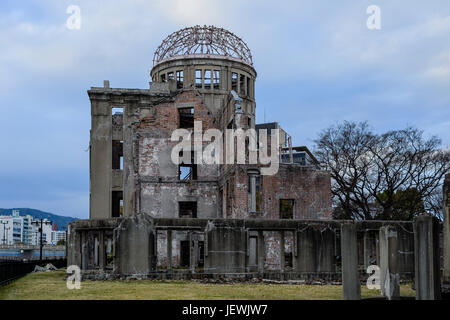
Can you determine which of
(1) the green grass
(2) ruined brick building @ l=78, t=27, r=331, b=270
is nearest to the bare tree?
(2) ruined brick building @ l=78, t=27, r=331, b=270

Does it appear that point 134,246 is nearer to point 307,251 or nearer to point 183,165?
point 307,251

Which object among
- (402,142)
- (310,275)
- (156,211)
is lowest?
(310,275)

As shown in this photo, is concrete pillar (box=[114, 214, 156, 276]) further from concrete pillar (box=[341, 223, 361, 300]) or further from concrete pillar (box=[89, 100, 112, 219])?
concrete pillar (box=[89, 100, 112, 219])

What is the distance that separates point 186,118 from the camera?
38.2m

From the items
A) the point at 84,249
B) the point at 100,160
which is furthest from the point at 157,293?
the point at 100,160

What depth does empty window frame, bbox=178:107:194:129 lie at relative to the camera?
37516 millimetres

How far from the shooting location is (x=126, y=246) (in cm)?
2205

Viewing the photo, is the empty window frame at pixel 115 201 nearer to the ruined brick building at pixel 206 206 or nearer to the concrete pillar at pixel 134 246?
the ruined brick building at pixel 206 206

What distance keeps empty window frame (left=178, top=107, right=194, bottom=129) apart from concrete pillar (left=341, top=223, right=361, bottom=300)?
25.0 m

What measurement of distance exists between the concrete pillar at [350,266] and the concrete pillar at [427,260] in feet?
6.06

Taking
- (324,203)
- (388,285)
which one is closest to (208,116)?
(324,203)
